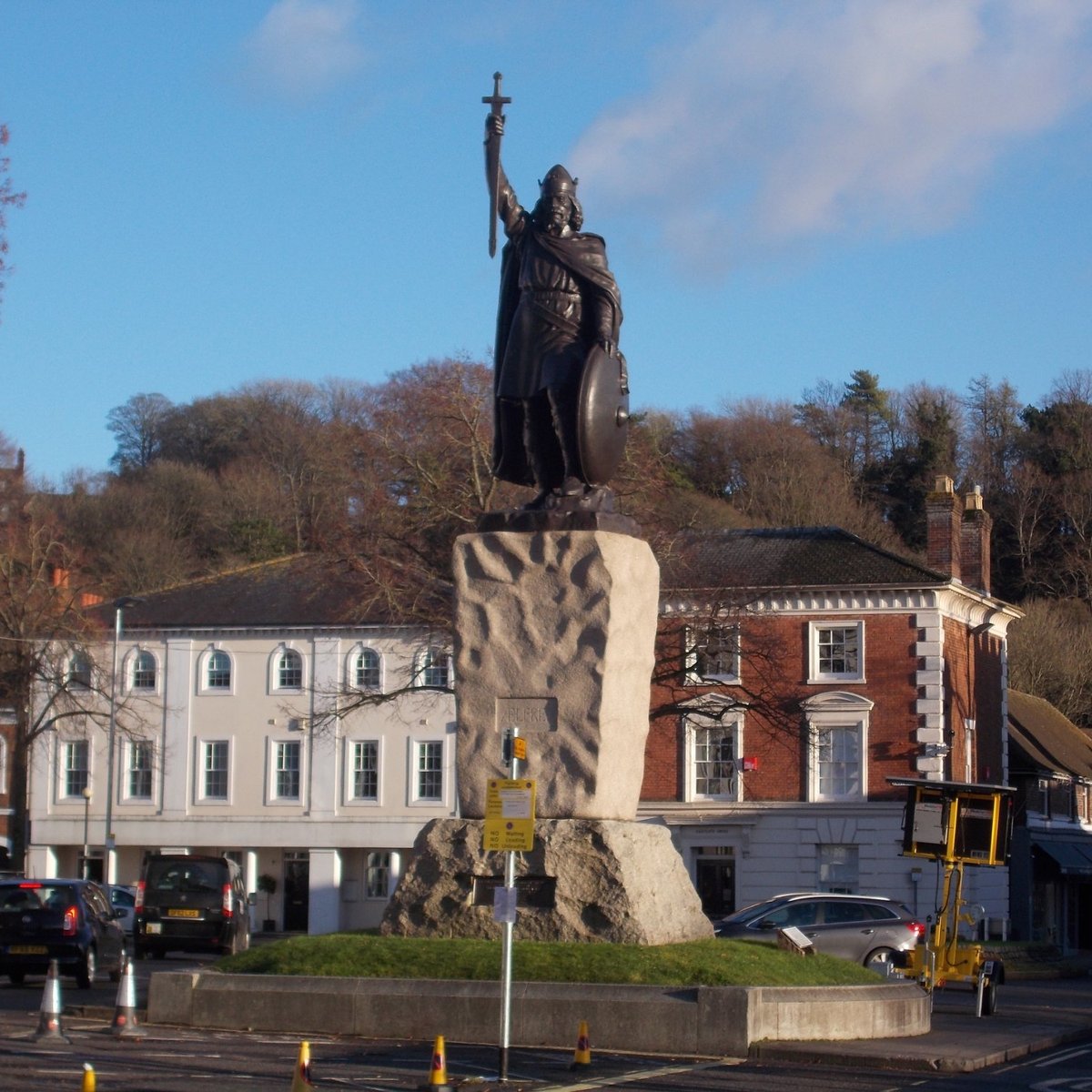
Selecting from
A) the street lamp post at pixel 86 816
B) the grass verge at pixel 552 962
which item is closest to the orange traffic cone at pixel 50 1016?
the grass verge at pixel 552 962

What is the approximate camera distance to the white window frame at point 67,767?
57.2 meters

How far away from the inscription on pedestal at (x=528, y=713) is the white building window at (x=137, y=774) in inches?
1595

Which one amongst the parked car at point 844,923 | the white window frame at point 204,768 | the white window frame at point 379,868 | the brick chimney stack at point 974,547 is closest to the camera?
the parked car at point 844,923

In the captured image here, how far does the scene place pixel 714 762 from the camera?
50.0m

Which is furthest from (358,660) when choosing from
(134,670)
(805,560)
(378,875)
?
(805,560)

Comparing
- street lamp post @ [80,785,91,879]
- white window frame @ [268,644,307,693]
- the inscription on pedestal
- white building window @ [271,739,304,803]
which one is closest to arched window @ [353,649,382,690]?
white window frame @ [268,644,307,693]

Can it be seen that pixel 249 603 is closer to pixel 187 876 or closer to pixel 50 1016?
pixel 187 876

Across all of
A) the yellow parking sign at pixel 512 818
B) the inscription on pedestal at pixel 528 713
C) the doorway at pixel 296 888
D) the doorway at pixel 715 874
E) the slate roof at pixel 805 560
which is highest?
the slate roof at pixel 805 560

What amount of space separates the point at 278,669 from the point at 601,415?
127ft

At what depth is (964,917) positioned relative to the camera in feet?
82.5

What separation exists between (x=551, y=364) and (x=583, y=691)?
327 centimetres

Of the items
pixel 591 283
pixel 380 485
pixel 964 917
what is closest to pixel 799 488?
pixel 380 485

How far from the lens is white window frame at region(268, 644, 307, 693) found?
55.4 metres

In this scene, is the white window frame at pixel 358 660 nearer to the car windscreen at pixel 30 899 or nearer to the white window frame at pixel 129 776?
the white window frame at pixel 129 776
